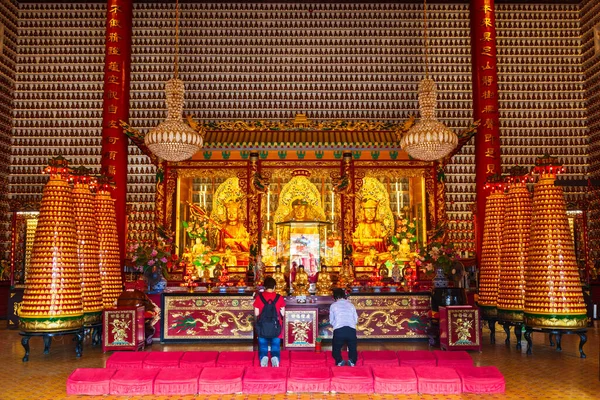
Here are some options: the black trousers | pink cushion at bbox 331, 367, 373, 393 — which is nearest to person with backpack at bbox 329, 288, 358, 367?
the black trousers

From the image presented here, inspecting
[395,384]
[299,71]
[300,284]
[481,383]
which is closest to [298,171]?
[299,71]

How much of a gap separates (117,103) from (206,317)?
5.18 m

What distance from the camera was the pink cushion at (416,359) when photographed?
5.62 m

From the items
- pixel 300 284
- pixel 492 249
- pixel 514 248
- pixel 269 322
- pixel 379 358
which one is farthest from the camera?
pixel 492 249

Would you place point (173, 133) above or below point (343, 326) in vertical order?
above

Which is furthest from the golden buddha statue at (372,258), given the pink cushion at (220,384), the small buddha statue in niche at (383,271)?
the pink cushion at (220,384)

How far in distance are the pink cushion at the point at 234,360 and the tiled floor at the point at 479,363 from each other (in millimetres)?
672

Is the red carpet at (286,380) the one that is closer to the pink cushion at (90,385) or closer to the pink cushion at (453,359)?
A: the pink cushion at (90,385)

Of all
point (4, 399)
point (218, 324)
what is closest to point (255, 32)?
point (218, 324)

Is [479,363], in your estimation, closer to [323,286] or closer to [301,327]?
[301,327]

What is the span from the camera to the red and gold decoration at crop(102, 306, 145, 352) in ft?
23.9

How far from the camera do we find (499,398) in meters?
4.93

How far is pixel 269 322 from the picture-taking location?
17.9 feet

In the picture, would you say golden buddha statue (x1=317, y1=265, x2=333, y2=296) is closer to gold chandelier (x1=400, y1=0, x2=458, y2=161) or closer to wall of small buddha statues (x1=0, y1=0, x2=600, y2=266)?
gold chandelier (x1=400, y1=0, x2=458, y2=161)
